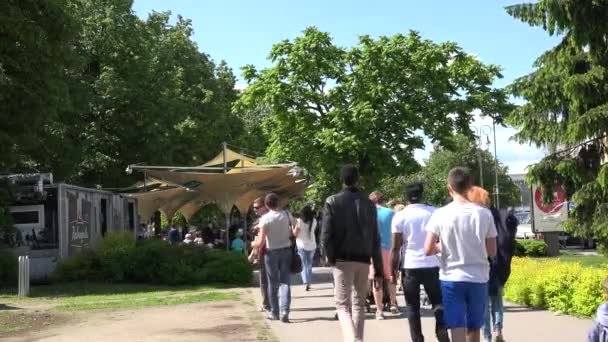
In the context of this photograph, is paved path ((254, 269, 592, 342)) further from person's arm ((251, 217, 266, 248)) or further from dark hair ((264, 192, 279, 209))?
dark hair ((264, 192, 279, 209))

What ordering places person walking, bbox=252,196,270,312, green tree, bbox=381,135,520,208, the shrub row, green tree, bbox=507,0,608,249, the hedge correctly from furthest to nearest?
green tree, bbox=381,135,520,208 → the shrub row → green tree, bbox=507,0,608,249 → person walking, bbox=252,196,270,312 → the hedge

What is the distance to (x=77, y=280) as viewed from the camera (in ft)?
62.8

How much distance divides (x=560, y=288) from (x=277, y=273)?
4.04 meters

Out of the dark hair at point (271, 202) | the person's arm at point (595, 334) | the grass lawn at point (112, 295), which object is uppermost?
the dark hair at point (271, 202)

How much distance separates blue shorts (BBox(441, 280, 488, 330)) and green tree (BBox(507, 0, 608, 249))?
8363 mm

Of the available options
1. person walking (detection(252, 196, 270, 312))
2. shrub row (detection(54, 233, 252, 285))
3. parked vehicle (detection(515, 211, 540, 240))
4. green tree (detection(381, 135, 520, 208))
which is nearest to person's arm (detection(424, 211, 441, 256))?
person walking (detection(252, 196, 270, 312))

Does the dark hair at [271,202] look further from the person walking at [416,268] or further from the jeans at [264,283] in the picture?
the person walking at [416,268]

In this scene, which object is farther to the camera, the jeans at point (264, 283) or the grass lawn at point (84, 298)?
the grass lawn at point (84, 298)

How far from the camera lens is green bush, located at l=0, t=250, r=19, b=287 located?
19156 millimetres

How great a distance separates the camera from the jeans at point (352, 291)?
7590 millimetres

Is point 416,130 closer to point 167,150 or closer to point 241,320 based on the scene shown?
point 167,150

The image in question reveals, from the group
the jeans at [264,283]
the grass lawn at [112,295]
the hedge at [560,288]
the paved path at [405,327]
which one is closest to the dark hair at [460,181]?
the paved path at [405,327]

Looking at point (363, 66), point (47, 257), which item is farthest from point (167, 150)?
point (47, 257)

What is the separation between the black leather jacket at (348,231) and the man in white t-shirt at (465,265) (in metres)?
1.33
